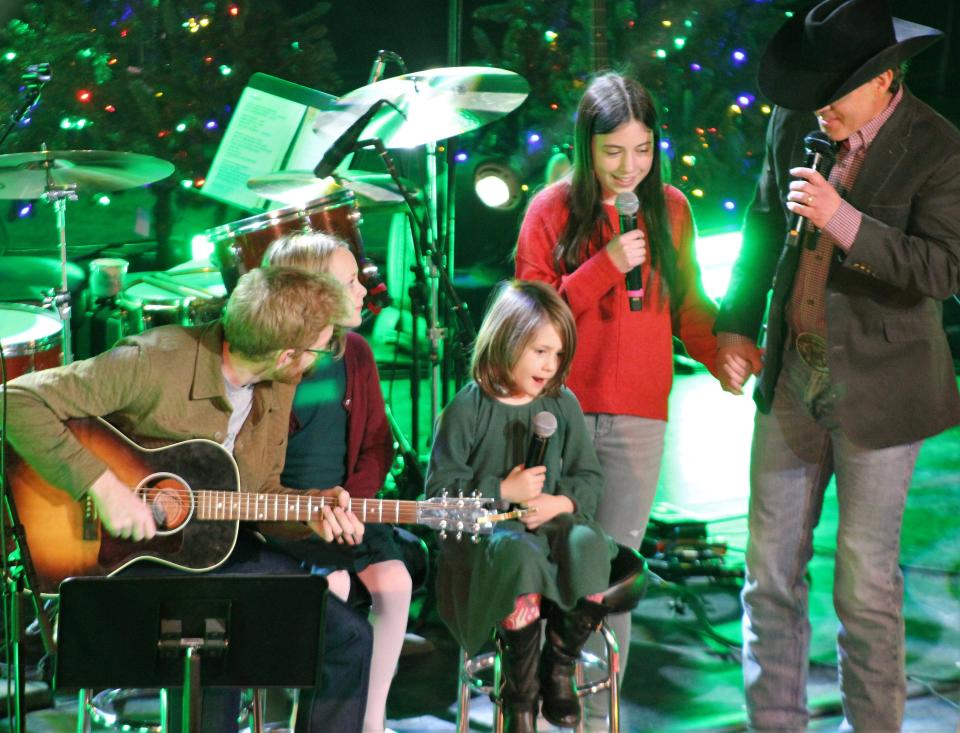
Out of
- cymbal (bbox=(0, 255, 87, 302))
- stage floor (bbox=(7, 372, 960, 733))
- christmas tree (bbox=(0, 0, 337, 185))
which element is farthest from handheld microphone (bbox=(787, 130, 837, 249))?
cymbal (bbox=(0, 255, 87, 302))

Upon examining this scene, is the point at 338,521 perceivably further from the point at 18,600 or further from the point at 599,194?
the point at 599,194

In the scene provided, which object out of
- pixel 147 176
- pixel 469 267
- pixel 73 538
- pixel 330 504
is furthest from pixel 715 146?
pixel 73 538

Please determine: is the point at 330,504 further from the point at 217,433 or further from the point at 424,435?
the point at 424,435

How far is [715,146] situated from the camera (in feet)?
14.9

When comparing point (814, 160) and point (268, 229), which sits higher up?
point (814, 160)

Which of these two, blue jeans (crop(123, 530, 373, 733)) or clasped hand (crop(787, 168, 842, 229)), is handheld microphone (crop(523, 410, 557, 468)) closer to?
blue jeans (crop(123, 530, 373, 733))

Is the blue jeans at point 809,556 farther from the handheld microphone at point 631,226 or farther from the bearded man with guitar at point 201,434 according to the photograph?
the bearded man with guitar at point 201,434

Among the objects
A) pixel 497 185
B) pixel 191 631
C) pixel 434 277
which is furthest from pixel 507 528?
pixel 497 185

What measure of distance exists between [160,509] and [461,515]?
738mm

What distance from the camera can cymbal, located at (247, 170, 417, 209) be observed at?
148 inches

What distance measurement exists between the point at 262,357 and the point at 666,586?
220cm

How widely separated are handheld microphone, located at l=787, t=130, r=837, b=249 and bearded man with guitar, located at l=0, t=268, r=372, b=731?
1.13 meters

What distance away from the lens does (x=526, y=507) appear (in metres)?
2.60

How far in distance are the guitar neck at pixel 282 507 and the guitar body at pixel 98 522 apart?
0.03m
